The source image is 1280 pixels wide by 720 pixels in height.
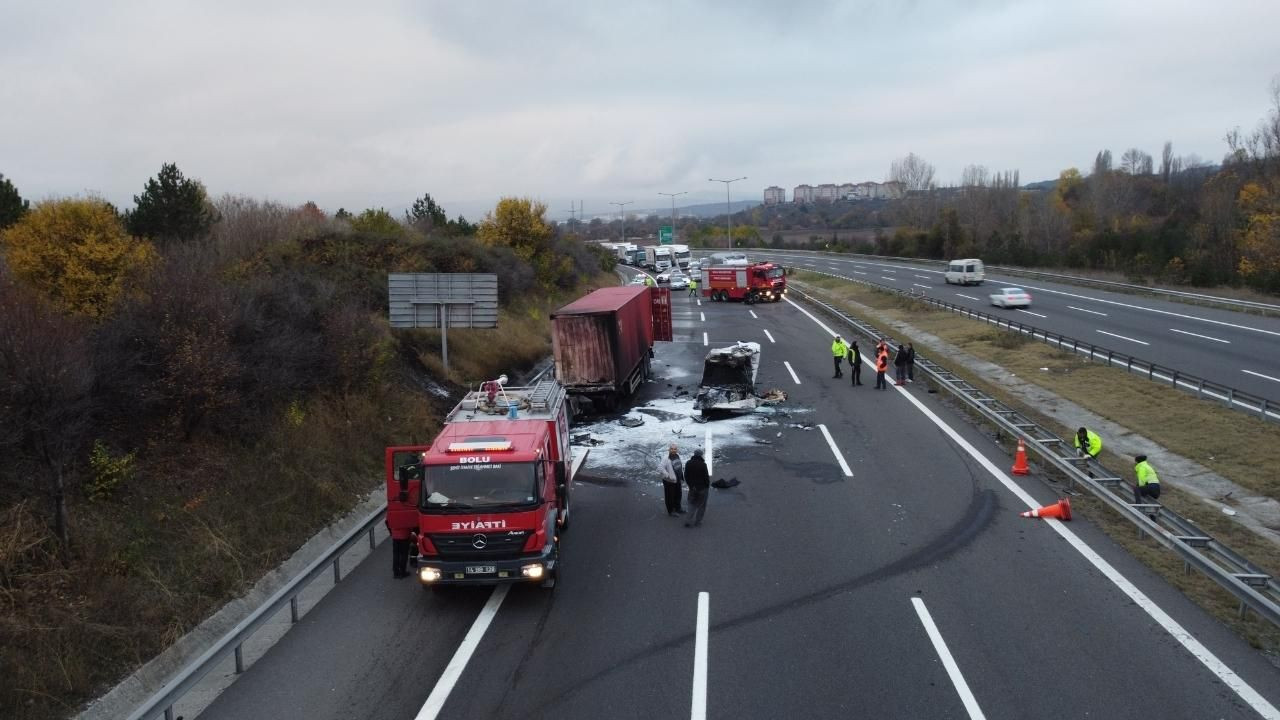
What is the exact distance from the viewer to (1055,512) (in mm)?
14594

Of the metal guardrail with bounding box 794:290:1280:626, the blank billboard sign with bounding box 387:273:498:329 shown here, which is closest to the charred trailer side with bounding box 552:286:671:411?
the blank billboard sign with bounding box 387:273:498:329

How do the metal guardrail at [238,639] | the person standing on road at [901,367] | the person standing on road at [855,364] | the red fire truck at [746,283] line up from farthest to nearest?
the red fire truck at [746,283], the person standing on road at [855,364], the person standing on road at [901,367], the metal guardrail at [238,639]

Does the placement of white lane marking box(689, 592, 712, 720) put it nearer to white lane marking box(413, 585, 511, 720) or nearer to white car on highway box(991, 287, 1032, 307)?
white lane marking box(413, 585, 511, 720)

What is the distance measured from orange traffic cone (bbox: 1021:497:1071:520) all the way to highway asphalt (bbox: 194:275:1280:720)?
0.22 metres

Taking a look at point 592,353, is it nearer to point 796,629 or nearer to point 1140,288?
point 796,629

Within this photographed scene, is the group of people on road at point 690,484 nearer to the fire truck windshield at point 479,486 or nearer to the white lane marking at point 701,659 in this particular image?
the white lane marking at point 701,659

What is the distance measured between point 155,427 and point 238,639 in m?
6.90

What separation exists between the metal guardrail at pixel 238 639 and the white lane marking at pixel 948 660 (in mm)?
8004

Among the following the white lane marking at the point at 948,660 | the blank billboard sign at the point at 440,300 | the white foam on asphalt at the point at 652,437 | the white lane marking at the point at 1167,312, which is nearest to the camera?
the white lane marking at the point at 948,660

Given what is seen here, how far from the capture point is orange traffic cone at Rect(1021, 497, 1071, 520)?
571 inches

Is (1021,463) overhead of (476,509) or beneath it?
beneath

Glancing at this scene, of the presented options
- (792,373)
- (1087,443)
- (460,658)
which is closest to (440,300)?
(792,373)

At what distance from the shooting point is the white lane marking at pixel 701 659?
8828 millimetres

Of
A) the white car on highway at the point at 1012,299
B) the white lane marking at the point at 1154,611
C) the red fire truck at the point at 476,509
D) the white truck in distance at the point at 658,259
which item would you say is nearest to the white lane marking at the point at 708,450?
the white lane marking at the point at 1154,611
